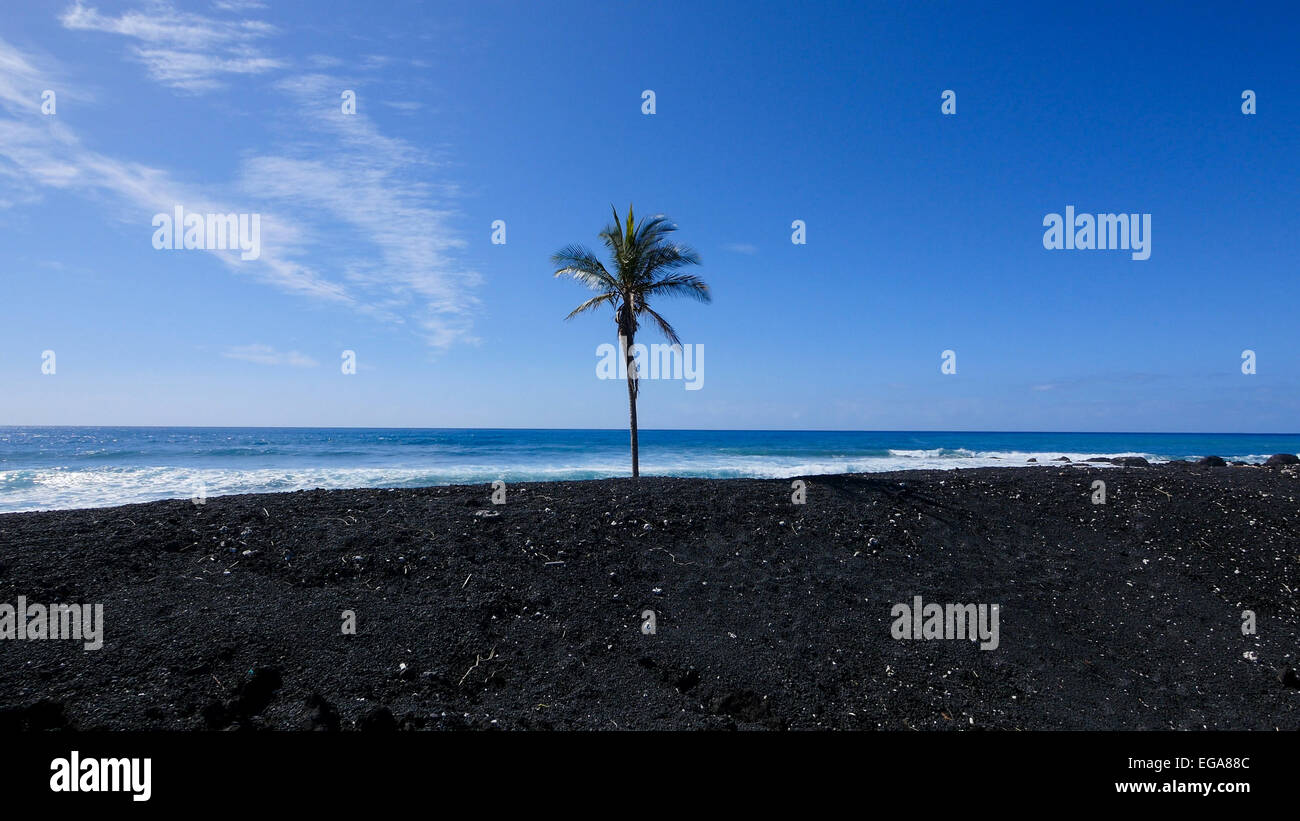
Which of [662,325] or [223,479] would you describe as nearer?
[662,325]

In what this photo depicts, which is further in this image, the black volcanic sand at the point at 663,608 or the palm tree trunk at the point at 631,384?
the palm tree trunk at the point at 631,384

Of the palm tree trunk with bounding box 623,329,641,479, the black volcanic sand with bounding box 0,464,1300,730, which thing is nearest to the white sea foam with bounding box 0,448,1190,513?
the palm tree trunk with bounding box 623,329,641,479

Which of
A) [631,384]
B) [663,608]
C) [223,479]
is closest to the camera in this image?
[663,608]

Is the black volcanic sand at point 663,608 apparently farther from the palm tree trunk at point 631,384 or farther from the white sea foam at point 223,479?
the white sea foam at point 223,479

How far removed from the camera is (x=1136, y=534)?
884cm

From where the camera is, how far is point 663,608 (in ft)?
22.4

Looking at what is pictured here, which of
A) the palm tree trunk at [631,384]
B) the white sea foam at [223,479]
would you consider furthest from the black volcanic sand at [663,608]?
the white sea foam at [223,479]

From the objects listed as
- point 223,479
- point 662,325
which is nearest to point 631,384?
point 662,325

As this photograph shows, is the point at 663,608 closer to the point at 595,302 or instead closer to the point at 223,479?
the point at 595,302

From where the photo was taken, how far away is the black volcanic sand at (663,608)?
201 inches

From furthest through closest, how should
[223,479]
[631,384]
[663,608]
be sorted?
1. [223,479]
2. [631,384]
3. [663,608]
